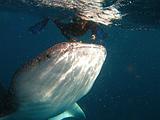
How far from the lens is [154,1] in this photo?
1223cm

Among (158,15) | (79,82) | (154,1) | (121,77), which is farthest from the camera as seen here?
(121,77)

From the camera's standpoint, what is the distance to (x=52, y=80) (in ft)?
19.3

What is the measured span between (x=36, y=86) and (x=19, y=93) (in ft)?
1.34

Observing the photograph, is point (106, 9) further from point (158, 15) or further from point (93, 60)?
point (93, 60)

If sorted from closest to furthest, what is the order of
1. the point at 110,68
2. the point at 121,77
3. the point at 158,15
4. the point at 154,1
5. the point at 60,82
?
the point at 60,82, the point at 154,1, the point at 158,15, the point at 121,77, the point at 110,68

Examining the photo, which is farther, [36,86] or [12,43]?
[12,43]

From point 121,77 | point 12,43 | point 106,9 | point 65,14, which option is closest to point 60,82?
point 106,9

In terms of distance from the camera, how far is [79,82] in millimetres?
6387

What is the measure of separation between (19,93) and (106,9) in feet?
26.0

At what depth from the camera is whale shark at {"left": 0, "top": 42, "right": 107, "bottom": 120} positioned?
18.4 ft

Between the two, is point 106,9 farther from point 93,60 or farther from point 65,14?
point 93,60

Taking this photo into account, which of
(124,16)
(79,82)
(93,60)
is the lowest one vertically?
(124,16)

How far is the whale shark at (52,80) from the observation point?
18.4ft

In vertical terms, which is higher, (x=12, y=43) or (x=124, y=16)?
(x=124, y=16)
